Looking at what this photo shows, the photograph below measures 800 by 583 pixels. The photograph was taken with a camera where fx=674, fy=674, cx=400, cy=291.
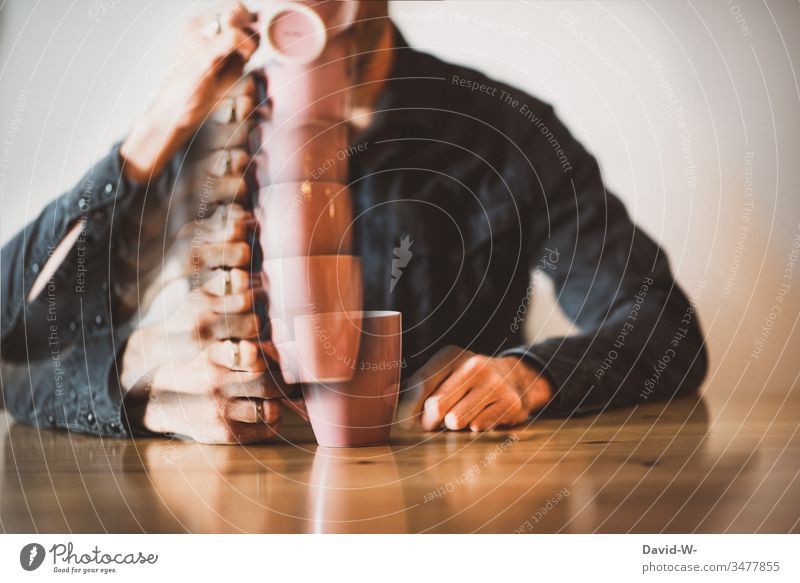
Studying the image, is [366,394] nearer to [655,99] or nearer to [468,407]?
[468,407]

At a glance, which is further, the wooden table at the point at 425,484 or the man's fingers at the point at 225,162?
the man's fingers at the point at 225,162

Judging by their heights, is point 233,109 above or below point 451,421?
above

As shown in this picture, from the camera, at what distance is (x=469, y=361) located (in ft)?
1.30

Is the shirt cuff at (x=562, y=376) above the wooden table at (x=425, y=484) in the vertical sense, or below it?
above

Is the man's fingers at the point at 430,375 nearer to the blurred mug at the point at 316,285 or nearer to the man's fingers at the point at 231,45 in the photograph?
the blurred mug at the point at 316,285

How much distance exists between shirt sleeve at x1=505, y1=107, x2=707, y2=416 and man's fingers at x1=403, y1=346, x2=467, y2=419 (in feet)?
0.15

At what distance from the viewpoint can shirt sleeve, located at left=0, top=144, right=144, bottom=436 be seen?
38 centimetres

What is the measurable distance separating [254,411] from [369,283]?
0.30ft

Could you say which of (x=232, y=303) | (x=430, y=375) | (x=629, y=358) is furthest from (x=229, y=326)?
(x=629, y=358)

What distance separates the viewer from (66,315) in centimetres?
39

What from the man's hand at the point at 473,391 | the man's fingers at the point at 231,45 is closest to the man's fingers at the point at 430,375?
the man's hand at the point at 473,391

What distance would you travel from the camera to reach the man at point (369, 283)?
37cm

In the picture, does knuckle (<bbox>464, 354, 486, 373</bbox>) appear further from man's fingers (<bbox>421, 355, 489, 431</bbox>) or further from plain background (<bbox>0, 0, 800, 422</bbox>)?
plain background (<bbox>0, 0, 800, 422</bbox>)

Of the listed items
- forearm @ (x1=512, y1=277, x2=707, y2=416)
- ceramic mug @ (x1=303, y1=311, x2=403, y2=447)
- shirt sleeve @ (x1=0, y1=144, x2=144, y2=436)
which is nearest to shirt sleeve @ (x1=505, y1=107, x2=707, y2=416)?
forearm @ (x1=512, y1=277, x2=707, y2=416)
